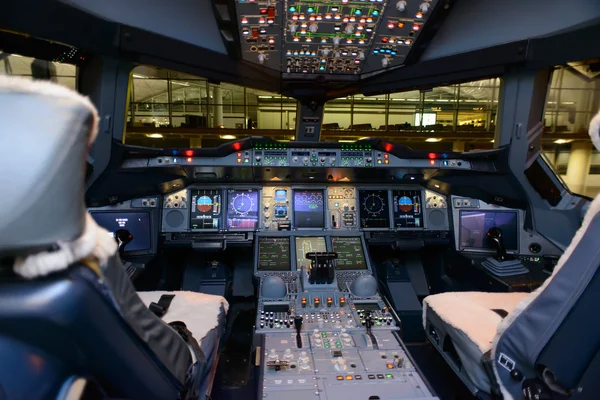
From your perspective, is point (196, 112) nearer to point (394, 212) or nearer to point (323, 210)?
point (323, 210)

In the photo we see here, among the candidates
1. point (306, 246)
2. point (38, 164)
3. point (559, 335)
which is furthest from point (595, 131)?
point (306, 246)

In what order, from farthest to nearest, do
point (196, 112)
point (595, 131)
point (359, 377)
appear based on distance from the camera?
1. point (196, 112)
2. point (359, 377)
3. point (595, 131)

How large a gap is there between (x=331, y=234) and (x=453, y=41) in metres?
1.98

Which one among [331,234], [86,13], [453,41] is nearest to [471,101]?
[453,41]

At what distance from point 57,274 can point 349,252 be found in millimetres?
2557

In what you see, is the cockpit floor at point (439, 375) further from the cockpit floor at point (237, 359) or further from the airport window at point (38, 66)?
the airport window at point (38, 66)

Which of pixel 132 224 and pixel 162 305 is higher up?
pixel 132 224

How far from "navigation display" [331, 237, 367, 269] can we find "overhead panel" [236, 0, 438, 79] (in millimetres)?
1619

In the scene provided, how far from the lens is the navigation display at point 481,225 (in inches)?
125

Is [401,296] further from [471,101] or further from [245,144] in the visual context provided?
[471,101]

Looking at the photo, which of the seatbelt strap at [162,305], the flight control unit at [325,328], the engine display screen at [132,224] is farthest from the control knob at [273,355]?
the engine display screen at [132,224]

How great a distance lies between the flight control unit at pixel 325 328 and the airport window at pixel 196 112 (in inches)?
344

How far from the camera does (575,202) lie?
9.70 ft

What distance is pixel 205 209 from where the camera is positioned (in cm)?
317
